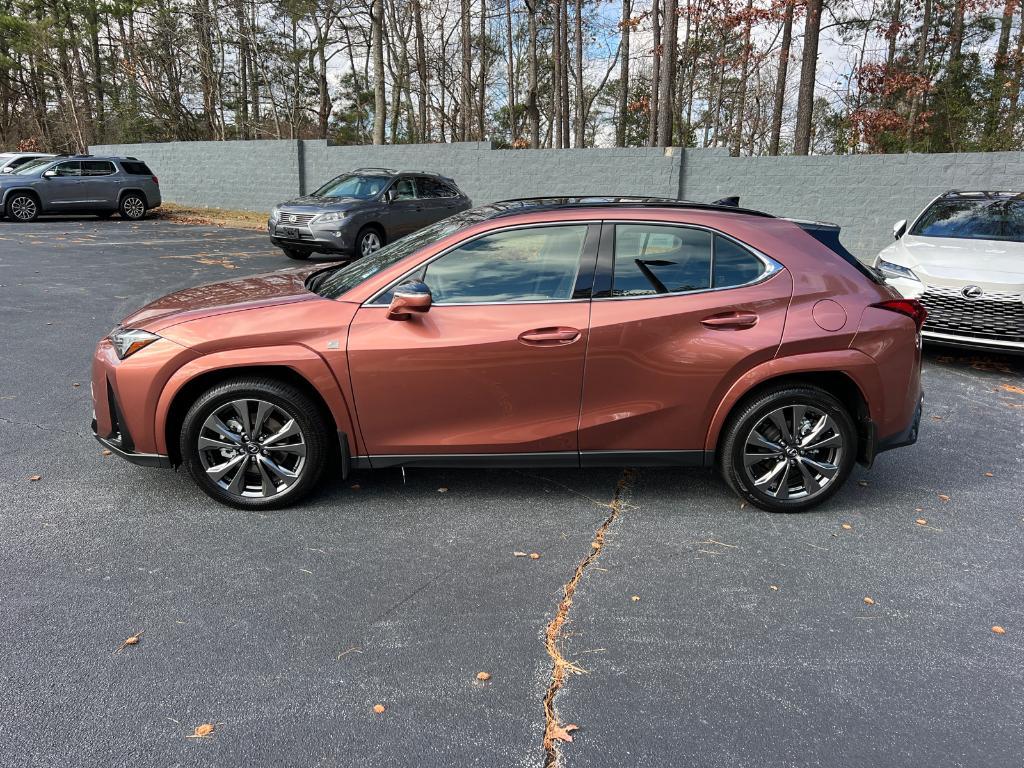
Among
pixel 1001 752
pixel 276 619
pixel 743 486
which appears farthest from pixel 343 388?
pixel 1001 752

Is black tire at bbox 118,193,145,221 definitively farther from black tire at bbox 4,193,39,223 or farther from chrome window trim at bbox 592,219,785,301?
chrome window trim at bbox 592,219,785,301

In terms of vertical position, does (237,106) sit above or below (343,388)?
above

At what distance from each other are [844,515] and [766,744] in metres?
2.07

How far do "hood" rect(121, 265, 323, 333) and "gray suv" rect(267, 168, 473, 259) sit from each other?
8.97 metres

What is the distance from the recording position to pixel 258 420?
401 cm

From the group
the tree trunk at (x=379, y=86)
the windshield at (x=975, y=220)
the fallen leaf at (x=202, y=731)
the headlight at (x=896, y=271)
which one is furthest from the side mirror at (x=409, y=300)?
the tree trunk at (x=379, y=86)

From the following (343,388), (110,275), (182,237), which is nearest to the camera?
(343,388)

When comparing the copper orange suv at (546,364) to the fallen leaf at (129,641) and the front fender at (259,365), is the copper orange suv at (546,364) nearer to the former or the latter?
the front fender at (259,365)

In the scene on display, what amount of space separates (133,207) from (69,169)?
177 cm

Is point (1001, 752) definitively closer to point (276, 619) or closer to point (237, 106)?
point (276, 619)

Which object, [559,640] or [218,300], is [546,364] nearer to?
[559,640]

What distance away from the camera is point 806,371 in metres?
4.07

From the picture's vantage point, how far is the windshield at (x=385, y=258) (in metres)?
4.21

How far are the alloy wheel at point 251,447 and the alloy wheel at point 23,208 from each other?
1971 cm
